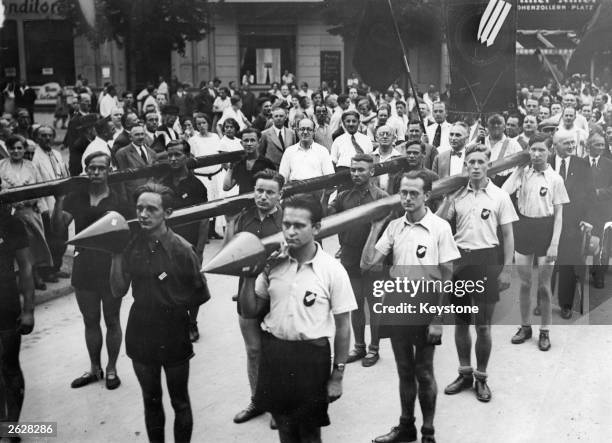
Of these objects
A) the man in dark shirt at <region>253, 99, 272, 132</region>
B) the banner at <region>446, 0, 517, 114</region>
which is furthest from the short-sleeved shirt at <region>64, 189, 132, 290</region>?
the man in dark shirt at <region>253, 99, 272, 132</region>

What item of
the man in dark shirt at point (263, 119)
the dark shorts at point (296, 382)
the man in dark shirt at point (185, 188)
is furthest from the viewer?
the man in dark shirt at point (263, 119)

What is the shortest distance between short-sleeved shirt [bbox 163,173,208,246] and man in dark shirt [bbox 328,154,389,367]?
3.46 feet

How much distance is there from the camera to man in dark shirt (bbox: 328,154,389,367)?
4.85m

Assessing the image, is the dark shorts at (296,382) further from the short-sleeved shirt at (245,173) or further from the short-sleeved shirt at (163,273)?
the short-sleeved shirt at (245,173)

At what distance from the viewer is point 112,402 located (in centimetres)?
439

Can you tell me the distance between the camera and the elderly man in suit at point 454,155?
6133 millimetres

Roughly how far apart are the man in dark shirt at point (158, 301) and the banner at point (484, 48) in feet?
12.1

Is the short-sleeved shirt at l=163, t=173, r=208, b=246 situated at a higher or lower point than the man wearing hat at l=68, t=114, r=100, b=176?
lower

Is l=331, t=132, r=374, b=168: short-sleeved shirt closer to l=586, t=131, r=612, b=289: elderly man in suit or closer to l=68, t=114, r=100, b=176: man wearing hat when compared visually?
l=586, t=131, r=612, b=289: elderly man in suit

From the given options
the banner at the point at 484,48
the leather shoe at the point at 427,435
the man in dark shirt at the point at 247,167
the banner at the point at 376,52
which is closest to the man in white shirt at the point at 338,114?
the banner at the point at 376,52

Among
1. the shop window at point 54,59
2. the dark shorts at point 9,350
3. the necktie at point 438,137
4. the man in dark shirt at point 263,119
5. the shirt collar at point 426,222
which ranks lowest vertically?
the dark shorts at point 9,350

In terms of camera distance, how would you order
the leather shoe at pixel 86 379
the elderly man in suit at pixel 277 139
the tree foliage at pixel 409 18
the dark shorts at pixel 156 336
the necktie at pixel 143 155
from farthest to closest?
the tree foliage at pixel 409 18 → the elderly man in suit at pixel 277 139 → the necktie at pixel 143 155 → the leather shoe at pixel 86 379 → the dark shorts at pixel 156 336

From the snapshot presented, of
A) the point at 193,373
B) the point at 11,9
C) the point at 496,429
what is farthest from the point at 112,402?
the point at 11,9

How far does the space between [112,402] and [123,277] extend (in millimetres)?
1293
